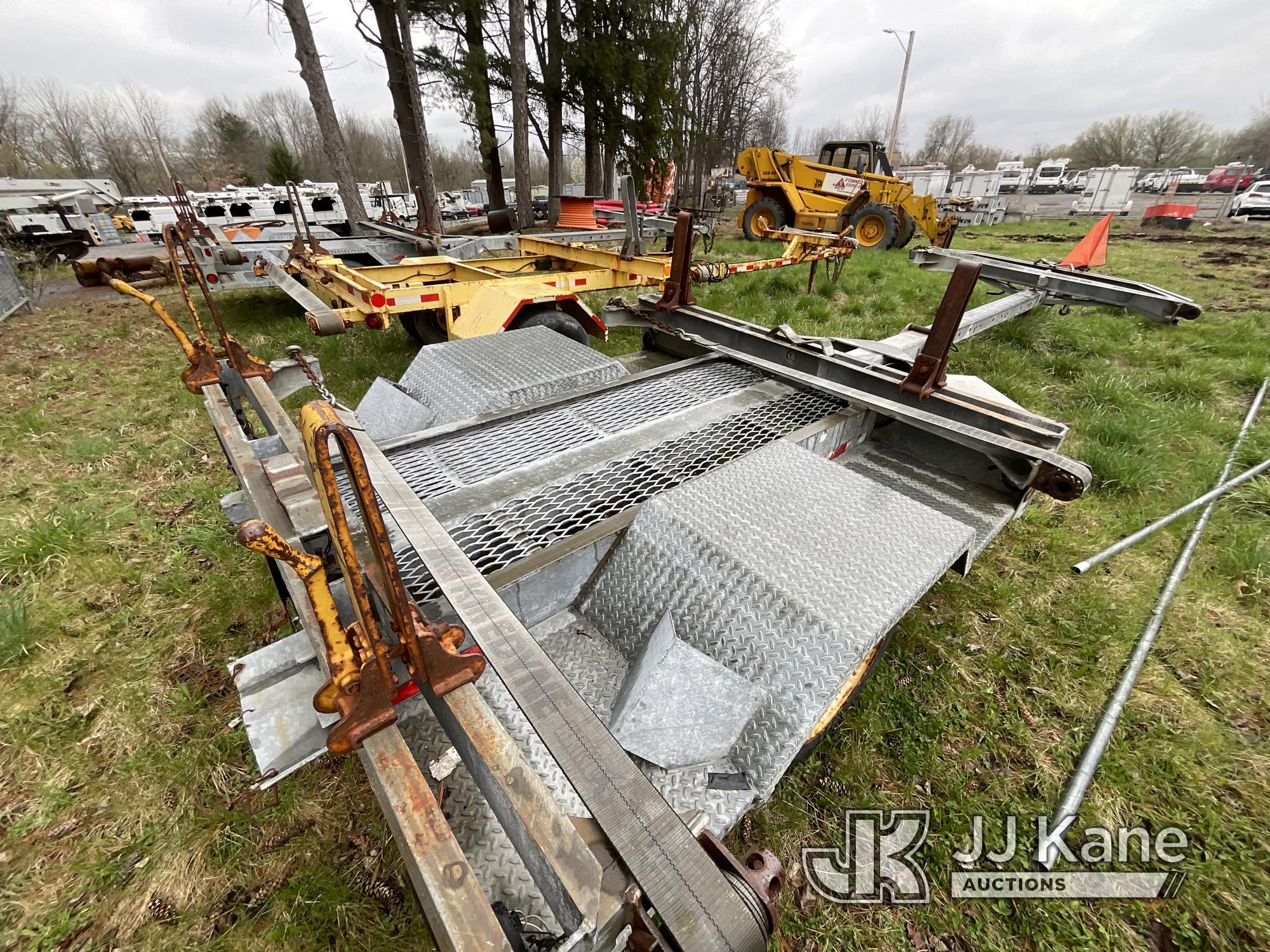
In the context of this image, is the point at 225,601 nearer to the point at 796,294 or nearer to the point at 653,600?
the point at 653,600

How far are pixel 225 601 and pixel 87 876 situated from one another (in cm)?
128

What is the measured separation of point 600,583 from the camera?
6.16 feet

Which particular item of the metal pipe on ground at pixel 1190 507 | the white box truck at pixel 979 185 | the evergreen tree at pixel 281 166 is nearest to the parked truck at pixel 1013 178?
the white box truck at pixel 979 185

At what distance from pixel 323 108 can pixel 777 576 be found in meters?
12.0

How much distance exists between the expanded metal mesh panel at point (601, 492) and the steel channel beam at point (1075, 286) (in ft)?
8.34

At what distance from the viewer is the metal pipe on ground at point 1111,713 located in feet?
6.16

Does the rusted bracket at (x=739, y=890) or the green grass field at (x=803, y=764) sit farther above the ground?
the rusted bracket at (x=739, y=890)

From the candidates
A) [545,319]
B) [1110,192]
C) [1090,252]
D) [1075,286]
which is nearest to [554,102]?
[545,319]

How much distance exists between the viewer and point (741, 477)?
1979 millimetres

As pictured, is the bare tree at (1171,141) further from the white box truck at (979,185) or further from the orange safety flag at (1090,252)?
the orange safety flag at (1090,252)

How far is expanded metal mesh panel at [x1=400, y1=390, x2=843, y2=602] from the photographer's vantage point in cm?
176

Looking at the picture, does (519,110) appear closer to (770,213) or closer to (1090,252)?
(770,213)

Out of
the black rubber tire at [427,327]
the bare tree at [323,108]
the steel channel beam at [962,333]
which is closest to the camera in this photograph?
the steel channel beam at [962,333]

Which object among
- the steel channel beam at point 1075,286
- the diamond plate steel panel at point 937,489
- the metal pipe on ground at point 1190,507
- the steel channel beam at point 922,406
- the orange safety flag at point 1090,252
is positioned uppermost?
the orange safety flag at point 1090,252
